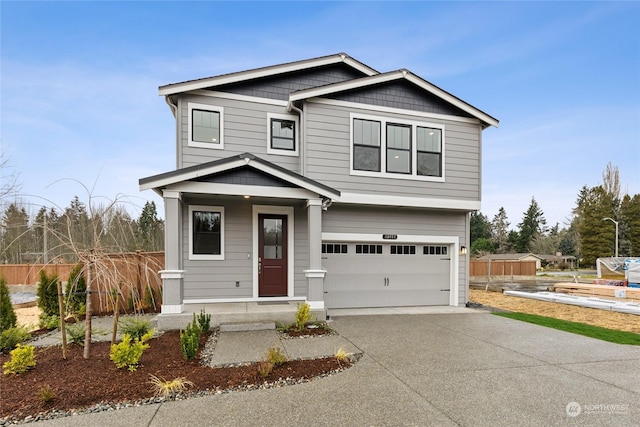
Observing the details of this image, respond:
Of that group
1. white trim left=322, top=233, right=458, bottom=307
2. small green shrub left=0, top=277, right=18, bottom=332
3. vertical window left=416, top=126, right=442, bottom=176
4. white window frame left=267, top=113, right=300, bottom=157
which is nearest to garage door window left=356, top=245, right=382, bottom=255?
white trim left=322, top=233, right=458, bottom=307

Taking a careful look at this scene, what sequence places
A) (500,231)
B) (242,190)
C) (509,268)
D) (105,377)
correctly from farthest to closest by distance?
(500,231)
(509,268)
(242,190)
(105,377)

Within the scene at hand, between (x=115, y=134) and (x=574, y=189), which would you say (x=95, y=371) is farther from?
(x=574, y=189)

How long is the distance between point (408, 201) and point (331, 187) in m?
2.34

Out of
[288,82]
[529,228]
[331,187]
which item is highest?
[288,82]

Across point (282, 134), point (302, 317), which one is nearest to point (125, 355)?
point (302, 317)

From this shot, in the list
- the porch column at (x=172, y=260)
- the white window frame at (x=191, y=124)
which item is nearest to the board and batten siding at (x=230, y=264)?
the porch column at (x=172, y=260)

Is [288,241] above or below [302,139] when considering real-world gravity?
below

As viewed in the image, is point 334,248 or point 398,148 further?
point 398,148

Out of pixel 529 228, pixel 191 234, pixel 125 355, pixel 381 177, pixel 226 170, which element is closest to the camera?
pixel 125 355

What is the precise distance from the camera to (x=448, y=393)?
12.2 ft

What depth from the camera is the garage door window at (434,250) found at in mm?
9805

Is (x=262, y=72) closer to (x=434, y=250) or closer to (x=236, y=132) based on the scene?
(x=236, y=132)

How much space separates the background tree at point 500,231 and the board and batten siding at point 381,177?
52552 millimetres

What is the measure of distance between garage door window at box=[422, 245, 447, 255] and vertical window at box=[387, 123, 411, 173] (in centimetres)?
251
